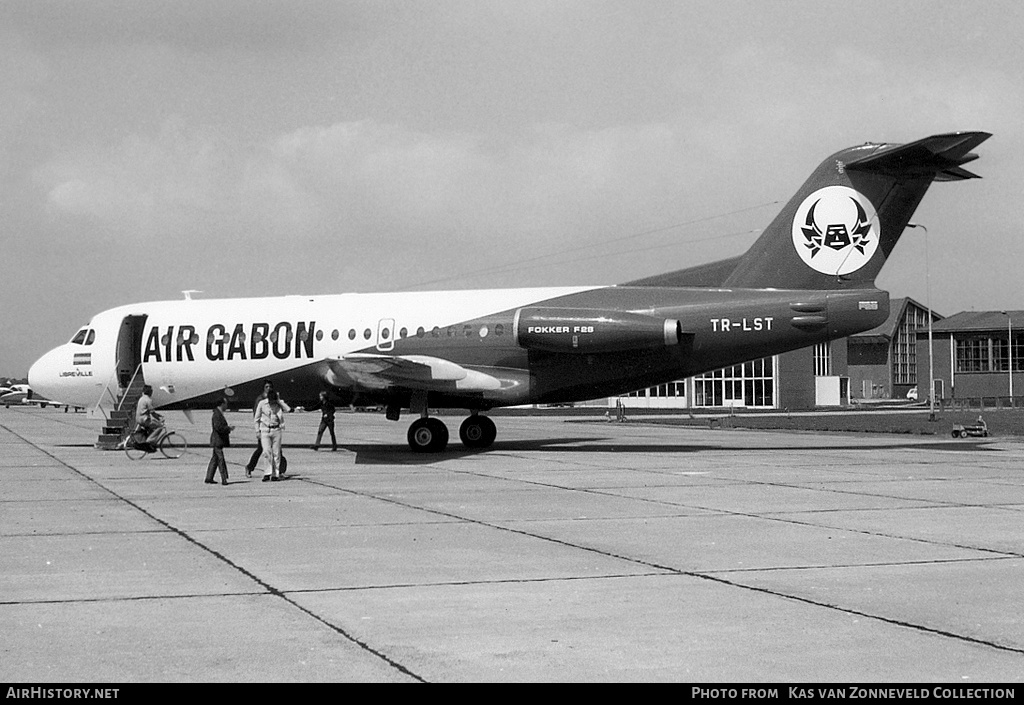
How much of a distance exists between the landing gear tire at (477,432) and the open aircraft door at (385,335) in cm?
296

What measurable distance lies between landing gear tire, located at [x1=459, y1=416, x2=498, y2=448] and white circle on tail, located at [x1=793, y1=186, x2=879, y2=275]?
356 inches

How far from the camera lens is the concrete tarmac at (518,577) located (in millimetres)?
6918

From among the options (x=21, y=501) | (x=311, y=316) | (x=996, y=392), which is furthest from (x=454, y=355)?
(x=996, y=392)

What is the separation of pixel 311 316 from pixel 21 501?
41.3ft

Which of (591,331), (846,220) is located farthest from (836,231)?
(591,331)

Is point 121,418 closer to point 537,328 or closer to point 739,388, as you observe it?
point 537,328

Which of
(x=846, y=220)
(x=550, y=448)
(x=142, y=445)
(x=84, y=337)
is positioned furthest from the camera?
(x=84, y=337)

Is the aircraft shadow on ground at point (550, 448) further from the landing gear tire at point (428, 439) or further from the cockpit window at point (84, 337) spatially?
the cockpit window at point (84, 337)

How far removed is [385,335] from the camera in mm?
28250

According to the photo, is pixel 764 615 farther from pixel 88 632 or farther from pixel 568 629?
pixel 88 632

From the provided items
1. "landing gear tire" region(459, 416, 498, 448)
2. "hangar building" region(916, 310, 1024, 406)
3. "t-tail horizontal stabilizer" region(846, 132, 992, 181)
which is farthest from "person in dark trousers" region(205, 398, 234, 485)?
"hangar building" region(916, 310, 1024, 406)

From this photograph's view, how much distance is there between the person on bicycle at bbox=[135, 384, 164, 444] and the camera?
26923 mm

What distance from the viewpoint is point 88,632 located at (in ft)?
25.6

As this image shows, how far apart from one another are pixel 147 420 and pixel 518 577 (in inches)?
759
